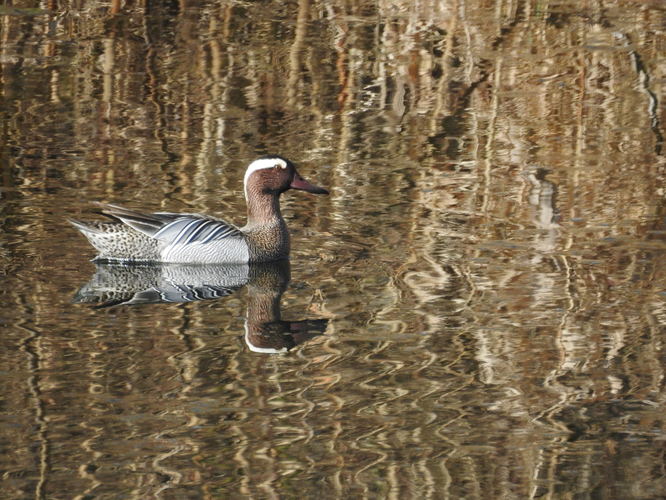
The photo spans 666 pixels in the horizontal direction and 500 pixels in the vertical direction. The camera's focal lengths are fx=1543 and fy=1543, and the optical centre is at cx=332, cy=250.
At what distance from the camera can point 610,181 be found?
1106 cm

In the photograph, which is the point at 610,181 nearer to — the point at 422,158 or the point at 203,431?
the point at 422,158

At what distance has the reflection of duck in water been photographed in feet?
27.3

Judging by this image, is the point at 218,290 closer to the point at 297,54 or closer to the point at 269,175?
the point at 269,175

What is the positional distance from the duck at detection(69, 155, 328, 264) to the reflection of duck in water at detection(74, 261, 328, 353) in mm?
75

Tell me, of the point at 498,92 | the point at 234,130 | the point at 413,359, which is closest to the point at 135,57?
the point at 234,130

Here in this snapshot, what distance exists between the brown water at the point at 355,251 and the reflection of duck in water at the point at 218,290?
48mm

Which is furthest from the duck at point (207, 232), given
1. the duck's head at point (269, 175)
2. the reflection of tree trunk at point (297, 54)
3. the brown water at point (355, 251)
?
the reflection of tree trunk at point (297, 54)

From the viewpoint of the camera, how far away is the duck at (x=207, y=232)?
973cm

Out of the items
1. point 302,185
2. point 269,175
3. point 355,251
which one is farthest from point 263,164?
point 355,251

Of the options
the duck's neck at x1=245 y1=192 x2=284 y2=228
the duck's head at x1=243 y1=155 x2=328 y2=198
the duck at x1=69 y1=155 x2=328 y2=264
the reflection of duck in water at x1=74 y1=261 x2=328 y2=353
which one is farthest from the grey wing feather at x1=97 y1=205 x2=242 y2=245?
the duck's head at x1=243 y1=155 x2=328 y2=198

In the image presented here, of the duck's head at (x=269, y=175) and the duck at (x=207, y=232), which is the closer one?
the duck at (x=207, y=232)

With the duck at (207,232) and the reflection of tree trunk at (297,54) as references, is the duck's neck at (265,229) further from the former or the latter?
the reflection of tree trunk at (297,54)

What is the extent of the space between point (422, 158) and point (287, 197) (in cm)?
110

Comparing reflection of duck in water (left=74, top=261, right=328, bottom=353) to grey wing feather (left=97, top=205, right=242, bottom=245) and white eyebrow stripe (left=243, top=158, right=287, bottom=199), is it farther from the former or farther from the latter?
white eyebrow stripe (left=243, top=158, right=287, bottom=199)
